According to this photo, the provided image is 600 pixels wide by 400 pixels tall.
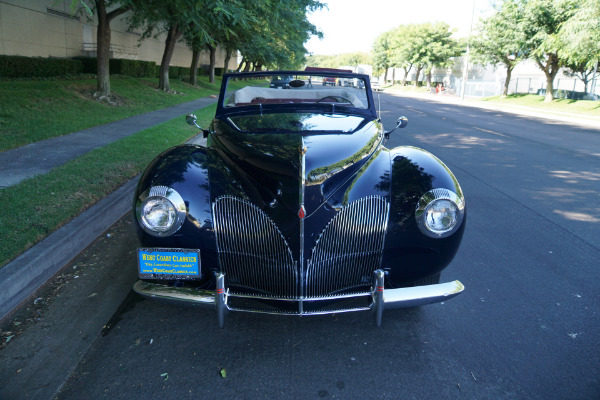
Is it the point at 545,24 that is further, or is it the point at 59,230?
the point at 545,24

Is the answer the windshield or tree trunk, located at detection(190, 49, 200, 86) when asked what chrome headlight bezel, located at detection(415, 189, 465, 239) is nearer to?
the windshield

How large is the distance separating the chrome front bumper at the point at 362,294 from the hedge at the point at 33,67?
16.4m

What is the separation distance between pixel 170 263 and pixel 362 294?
3.79 ft

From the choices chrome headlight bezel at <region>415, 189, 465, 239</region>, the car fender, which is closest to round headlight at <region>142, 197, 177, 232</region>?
the car fender

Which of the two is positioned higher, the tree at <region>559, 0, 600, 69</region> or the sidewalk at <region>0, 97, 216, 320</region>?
the tree at <region>559, 0, 600, 69</region>

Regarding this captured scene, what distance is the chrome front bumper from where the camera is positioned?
7.98 ft

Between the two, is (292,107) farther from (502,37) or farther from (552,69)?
(502,37)

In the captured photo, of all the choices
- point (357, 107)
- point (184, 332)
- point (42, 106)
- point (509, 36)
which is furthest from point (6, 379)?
point (509, 36)

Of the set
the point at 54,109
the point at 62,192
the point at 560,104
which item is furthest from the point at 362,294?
the point at 560,104

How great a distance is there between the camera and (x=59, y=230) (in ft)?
12.8

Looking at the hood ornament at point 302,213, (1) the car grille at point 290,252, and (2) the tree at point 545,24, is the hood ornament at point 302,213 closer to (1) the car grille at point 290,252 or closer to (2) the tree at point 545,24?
(1) the car grille at point 290,252

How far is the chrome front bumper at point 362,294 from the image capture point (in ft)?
7.98

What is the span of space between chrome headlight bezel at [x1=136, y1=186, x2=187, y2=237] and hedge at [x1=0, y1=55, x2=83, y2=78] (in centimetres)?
1594

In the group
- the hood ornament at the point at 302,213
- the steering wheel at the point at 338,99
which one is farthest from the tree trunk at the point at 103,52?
the hood ornament at the point at 302,213
